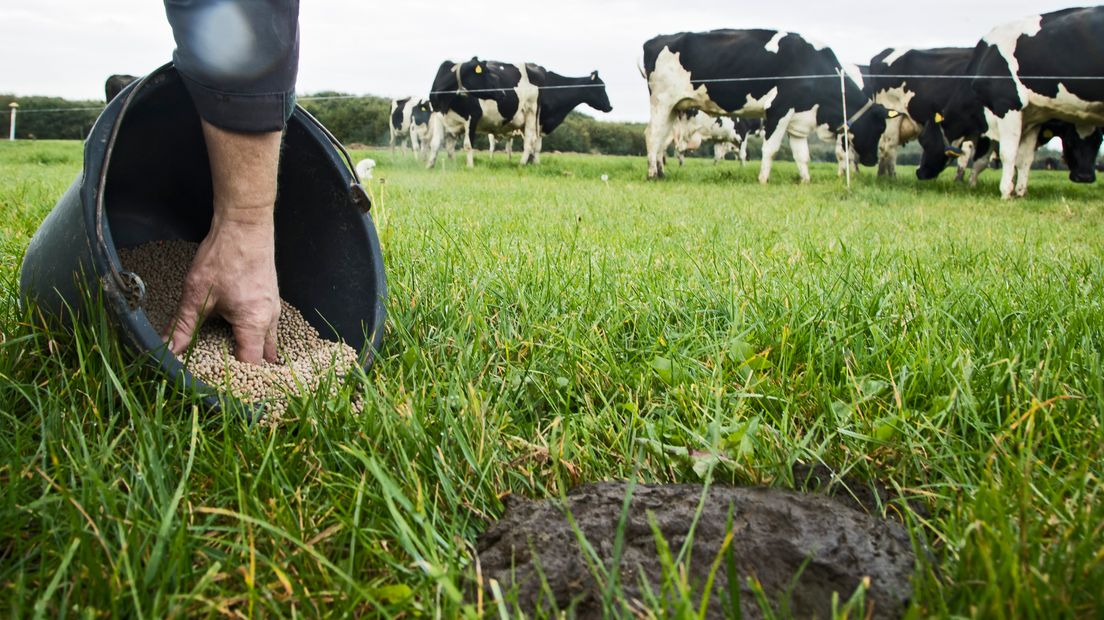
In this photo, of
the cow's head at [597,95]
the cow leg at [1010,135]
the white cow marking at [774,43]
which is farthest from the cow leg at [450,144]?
the cow leg at [1010,135]

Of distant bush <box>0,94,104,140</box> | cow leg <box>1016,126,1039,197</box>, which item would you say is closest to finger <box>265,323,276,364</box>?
cow leg <box>1016,126,1039,197</box>

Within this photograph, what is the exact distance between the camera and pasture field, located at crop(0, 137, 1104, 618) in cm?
96

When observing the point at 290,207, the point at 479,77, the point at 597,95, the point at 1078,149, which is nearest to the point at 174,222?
the point at 290,207

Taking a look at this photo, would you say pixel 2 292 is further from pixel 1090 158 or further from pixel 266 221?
pixel 1090 158

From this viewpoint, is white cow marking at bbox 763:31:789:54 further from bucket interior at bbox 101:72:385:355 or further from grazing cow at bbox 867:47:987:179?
bucket interior at bbox 101:72:385:355

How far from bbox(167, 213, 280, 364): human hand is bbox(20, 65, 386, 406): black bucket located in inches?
3.4

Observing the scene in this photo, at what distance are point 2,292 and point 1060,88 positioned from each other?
9627 millimetres

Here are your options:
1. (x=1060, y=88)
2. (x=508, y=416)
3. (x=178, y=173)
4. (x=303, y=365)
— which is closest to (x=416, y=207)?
(x=178, y=173)

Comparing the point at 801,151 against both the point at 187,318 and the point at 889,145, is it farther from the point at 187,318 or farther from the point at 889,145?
the point at 187,318

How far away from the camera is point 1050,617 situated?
82 cm

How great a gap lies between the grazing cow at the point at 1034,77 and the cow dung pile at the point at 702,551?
889cm

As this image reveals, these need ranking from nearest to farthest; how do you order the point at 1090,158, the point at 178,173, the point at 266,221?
the point at 266,221, the point at 178,173, the point at 1090,158

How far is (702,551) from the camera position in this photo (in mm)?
1019

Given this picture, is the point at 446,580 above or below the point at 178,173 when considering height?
below
